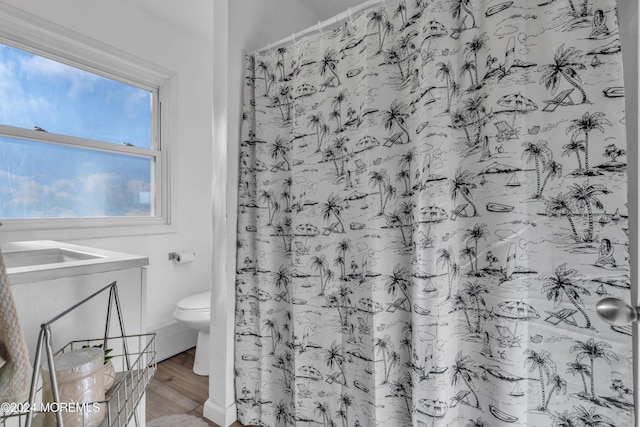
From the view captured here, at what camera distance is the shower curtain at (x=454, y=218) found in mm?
871

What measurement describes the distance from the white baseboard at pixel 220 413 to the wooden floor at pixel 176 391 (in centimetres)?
3

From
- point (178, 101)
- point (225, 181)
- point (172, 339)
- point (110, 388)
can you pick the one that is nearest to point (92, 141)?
point (178, 101)

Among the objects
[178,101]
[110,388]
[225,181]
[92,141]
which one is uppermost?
[178,101]

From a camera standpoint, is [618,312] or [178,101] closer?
[618,312]

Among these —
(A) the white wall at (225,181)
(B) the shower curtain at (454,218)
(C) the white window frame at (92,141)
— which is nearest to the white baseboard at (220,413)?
(A) the white wall at (225,181)

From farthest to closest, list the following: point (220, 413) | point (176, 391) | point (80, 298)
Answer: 1. point (176, 391)
2. point (220, 413)
3. point (80, 298)

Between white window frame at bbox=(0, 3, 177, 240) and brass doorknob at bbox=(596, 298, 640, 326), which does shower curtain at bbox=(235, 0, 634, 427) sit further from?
white window frame at bbox=(0, 3, 177, 240)

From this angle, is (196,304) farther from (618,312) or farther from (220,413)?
(618,312)

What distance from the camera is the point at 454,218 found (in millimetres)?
1062

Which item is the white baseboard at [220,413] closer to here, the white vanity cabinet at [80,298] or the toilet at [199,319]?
the toilet at [199,319]

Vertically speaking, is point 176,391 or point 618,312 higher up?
point 618,312

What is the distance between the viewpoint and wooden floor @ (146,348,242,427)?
5.54ft

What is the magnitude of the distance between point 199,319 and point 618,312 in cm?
194

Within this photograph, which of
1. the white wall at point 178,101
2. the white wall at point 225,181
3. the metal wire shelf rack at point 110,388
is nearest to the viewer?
the metal wire shelf rack at point 110,388
